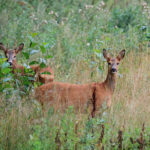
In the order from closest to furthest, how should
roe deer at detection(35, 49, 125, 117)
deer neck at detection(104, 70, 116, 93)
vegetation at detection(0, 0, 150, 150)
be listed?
vegetation at detection(0, 0, 150, 150) < roe deer at detection(35, 49, 125, 117) < deer neck at detection(104, 70, 116, 93)

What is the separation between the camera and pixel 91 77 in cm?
706

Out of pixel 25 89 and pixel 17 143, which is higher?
pixel 25 89

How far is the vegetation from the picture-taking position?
158 inches

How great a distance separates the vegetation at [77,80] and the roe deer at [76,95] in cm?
17

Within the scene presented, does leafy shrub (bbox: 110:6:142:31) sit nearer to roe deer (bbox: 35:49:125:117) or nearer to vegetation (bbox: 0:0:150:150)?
vegetation (bbox: 0:0:150:150)

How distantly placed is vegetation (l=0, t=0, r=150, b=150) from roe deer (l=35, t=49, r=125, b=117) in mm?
169

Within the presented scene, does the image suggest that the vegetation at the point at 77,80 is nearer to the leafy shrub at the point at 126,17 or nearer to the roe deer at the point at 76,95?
the leafy shrub at the point at 126,17

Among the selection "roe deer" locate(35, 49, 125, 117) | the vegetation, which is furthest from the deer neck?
the vegetation

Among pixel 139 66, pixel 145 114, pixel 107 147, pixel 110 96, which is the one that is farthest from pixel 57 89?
pixel 139 66

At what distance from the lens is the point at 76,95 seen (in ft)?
19.1

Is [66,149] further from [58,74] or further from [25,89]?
[58,74]

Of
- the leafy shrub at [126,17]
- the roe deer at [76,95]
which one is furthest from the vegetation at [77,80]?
the roe deer at [76,95]

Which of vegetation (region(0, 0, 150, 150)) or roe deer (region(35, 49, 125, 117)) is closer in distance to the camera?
vegetation (region(0, 0, 150, 150))

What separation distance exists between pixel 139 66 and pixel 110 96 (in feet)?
6.17
